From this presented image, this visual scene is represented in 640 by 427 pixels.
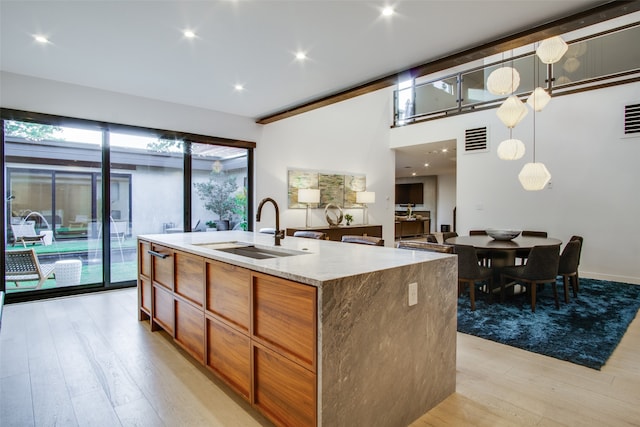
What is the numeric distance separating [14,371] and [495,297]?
4964 millimetres

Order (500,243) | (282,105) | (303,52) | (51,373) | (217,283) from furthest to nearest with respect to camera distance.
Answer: (282,105), (500,243), (303,52), (51,373), (217,283)

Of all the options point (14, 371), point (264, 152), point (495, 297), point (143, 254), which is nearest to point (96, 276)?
point (143, 254)

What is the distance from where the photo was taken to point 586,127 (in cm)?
569

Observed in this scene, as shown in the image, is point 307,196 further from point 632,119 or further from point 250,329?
point 632,119

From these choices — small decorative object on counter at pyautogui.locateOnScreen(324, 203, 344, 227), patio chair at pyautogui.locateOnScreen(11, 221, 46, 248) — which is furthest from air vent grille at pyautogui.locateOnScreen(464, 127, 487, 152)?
patio chair at pyautogui.locateOnScreen(11, 221, 46, 248)

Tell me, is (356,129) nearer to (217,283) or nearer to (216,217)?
(216,217)

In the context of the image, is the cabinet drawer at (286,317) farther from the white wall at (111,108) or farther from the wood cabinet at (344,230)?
the wood cabinet at (344,230)

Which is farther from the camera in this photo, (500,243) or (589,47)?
(589,47)

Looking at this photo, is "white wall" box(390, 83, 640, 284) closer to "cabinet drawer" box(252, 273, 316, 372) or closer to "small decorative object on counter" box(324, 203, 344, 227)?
"small decorative object on counter" box(324, 203, 344, 227)

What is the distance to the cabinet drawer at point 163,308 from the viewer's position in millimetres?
2970

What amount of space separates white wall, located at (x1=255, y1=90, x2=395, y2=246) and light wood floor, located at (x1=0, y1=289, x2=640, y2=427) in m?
3.82

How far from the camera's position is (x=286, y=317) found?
166cm

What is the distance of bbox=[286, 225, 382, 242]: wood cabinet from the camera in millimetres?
6926

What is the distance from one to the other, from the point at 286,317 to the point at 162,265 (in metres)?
1.93
